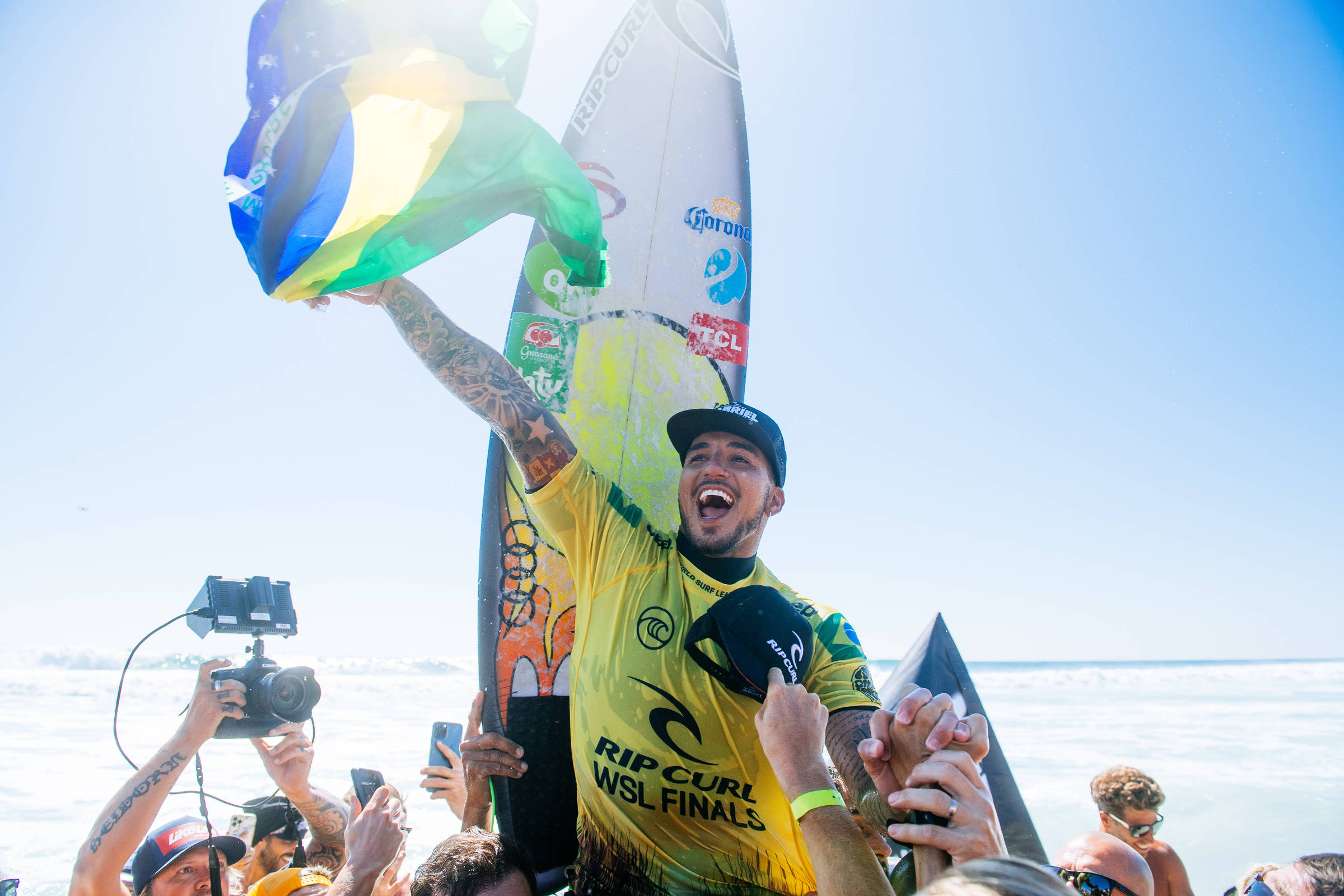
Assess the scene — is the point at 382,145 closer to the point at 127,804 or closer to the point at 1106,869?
the point at 127,804

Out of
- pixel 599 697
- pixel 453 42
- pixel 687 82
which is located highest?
pixel 687 82

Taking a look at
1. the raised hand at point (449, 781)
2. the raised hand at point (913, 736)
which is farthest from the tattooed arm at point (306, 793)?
the raised hand at point (913, 736)

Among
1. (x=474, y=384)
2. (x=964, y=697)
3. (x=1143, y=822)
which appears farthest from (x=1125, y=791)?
(x=474, y=384)

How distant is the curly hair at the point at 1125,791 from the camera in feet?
12.5

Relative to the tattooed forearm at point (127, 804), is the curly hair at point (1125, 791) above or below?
below

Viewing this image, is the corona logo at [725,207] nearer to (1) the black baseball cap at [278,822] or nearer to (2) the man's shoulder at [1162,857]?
(1) the black baseball cap at [278,822]

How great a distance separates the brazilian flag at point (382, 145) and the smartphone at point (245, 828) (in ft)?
9.77

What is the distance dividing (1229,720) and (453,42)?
2233cm

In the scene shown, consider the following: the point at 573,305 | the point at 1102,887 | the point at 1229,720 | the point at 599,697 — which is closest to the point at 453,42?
the point at 573,305

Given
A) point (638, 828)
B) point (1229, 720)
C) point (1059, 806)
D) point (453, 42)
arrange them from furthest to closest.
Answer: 1. point (1229, 720)
2. point (1059, 806)
3. point (453, 42)
4. point (638, 828)

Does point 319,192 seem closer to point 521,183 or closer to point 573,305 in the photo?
point 521,183

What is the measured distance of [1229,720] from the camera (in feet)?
57.3

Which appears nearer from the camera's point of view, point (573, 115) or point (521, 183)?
point (521, 183)

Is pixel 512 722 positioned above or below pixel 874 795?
below
